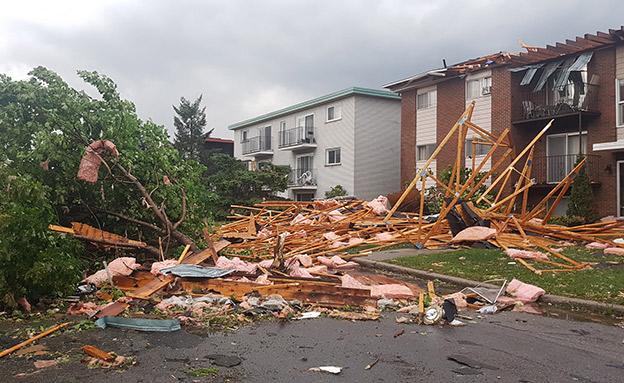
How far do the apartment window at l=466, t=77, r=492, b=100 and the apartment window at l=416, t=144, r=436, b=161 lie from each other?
3480 millimetres

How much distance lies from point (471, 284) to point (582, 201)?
11.2 metres

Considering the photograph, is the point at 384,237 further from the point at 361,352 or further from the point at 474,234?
the point at 361,352

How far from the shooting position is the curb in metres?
7.06

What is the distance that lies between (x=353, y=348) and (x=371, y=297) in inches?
97.0

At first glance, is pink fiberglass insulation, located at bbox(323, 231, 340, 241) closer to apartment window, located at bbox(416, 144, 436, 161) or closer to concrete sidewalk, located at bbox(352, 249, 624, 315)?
concrete sidewalk, located at bbox(352, 249, 624, 315)

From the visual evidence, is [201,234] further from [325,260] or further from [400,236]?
[400,236]

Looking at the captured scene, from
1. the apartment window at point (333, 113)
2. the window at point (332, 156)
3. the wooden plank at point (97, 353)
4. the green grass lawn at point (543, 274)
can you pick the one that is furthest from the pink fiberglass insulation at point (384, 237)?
the apartment window at point (333, 113)

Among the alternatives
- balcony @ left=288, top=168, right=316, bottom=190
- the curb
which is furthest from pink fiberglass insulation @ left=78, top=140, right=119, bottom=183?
balcony @ left=288, top=168, right=316, bottom=190

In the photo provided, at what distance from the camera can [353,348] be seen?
5.14 metres

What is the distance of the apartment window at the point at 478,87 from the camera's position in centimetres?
2403

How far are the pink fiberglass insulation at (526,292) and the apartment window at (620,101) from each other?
14.9 m

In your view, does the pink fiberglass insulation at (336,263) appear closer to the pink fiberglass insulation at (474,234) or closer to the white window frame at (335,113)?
the pink fiberglass insulation at (474,234)

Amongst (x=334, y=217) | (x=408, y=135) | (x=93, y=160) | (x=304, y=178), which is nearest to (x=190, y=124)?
(x=304, y=178)

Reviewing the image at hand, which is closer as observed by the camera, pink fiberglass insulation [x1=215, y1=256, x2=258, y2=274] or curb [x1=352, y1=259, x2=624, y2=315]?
curb [x1=352, y1=259, x2=624, y2=315]
